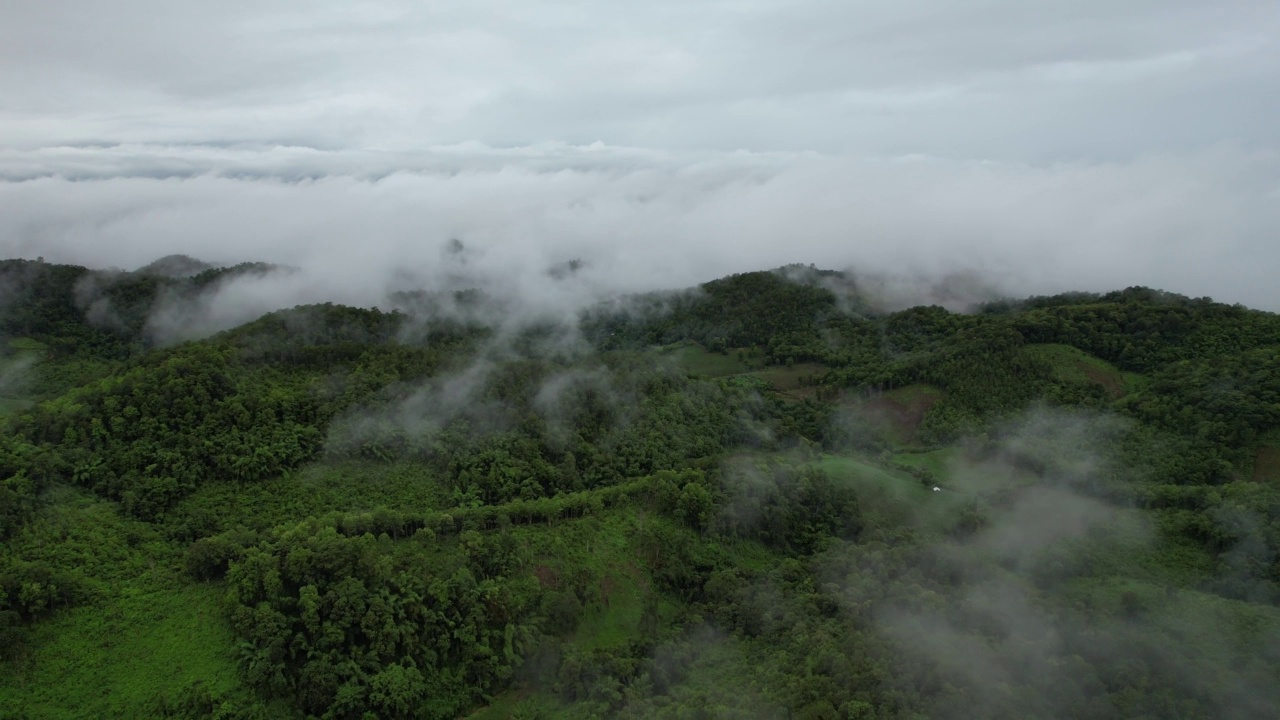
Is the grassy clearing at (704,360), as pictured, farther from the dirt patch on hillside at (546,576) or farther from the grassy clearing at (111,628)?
the grassy clearing at (111,628)

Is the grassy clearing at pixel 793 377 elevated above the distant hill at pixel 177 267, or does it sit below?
below

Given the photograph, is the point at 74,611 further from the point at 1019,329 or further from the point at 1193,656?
the point at 1019,329

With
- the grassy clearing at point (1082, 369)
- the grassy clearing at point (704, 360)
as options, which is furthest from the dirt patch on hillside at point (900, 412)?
the grassy clearing at point (704, 360)

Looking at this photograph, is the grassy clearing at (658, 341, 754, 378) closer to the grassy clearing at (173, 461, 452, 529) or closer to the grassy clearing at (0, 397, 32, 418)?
the grassy clearing at (173, 461, 452, 529)

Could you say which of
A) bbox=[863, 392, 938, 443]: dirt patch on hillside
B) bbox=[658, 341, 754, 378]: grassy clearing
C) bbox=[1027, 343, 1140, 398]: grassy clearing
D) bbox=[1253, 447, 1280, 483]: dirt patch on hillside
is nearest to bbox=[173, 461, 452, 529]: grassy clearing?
bbox=[863, 392, 938, 443]: dirt patch on hillside

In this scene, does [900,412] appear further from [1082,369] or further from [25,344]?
[25,344]

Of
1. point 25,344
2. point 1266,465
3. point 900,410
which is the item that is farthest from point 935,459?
point 25,344
